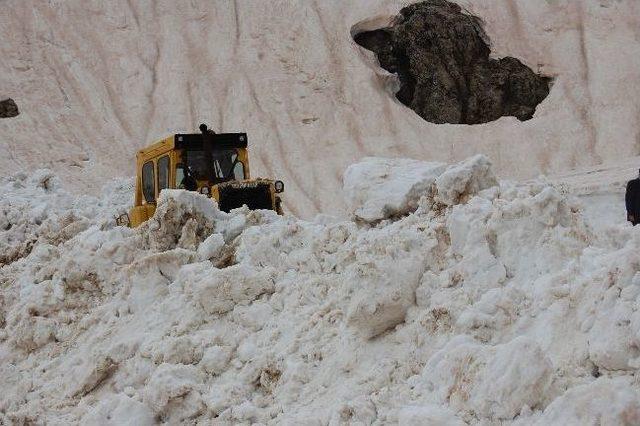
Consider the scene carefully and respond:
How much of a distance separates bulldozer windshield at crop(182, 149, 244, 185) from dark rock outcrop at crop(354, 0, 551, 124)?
42.9ft

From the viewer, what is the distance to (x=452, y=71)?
22859 millimetres

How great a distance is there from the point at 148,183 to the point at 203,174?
36.8 inches

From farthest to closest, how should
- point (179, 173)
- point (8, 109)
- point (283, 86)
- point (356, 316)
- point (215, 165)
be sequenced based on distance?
point (283, 86) < point (8, 109) < point (215, 165) < point (179, 173) < point (356, 316)

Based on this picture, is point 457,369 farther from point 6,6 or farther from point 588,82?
point 6,6

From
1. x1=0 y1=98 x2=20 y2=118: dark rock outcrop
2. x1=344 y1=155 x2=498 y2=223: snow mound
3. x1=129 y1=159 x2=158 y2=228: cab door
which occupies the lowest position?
x1=129 y1=159 x2=158 y2=228: cab door

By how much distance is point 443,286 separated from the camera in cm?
381

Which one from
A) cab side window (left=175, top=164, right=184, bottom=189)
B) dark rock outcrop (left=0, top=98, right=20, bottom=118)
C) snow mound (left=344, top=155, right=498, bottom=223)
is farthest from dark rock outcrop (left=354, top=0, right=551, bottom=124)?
snow mound (left=344, top=155, right=498, bottom=223)

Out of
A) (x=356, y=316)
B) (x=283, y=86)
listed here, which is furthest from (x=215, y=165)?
(x=283, y=86)

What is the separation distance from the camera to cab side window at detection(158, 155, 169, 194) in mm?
9859

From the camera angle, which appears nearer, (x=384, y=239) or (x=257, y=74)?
(x=384, y=239)

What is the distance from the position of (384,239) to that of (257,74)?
62.9 ft

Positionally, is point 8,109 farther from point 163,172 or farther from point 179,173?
point 179,173

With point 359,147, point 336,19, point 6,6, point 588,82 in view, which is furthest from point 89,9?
point 588,82

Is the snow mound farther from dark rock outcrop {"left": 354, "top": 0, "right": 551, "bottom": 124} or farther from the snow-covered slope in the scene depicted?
dark rock outcrop {"left": 354, "top": 0, "right": 551, "bottom": 124}
